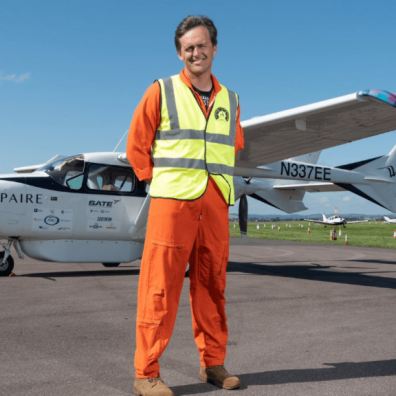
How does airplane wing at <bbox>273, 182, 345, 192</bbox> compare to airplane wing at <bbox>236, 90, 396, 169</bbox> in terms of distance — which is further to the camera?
Answer: airplane wing at <bbox>273, 182, 345, 192</bbox>

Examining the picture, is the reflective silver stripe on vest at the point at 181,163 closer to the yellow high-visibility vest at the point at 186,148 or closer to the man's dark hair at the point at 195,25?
the yellow high-visibility vest at the point at 186,148

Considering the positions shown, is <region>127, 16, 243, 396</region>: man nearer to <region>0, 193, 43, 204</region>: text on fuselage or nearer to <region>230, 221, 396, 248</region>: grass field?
<region>0, 193, 43, 204</region>: text on fuselage

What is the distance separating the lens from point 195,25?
3383 mm

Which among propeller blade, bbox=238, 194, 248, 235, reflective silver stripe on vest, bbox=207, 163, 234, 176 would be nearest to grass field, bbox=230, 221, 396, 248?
propeller blade, bbox=238, 194, 248, 235

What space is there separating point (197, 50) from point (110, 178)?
7096 millimetres

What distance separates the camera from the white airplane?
29.9 ft

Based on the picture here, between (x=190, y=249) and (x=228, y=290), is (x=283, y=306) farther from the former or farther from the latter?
(x=190, y=249)

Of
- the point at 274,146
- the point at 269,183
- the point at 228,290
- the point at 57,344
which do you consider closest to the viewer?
the point at 57,344

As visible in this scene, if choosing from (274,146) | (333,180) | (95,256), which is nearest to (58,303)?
(95,256)

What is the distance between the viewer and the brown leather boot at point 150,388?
3.03m

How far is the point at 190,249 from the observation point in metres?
3.34

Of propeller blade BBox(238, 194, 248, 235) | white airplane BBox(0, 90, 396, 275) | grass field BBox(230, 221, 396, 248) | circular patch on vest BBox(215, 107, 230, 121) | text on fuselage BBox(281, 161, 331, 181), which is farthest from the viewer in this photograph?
grass field BBox(230, 221, 396, 248)

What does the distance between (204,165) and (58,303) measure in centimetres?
400

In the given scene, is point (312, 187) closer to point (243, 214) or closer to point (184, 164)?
point (243, 214)
